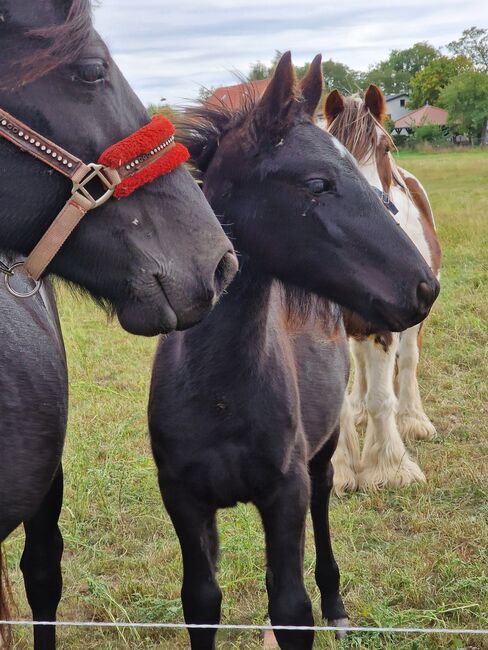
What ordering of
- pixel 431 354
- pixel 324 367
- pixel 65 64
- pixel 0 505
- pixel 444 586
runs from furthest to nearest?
pixel 431 354 < pixel 444 586 < pixel 324 367 < pixel 0 505 < pixel 65 64

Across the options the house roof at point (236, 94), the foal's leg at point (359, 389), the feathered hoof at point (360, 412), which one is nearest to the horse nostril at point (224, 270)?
the house roof at point (236, 94)

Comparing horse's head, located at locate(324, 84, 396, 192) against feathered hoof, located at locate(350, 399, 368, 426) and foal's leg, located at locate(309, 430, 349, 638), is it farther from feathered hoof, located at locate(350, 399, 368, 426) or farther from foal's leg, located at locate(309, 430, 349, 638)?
feathered hoof, located at locate(350, 399, 368, 426)

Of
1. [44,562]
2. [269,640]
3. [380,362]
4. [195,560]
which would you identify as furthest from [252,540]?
[380,362]

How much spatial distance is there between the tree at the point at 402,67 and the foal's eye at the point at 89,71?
85.0 metres

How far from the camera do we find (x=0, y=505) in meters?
2.21

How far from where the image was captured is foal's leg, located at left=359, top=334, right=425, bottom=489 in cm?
463

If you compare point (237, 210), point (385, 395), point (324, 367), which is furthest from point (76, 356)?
point (237, 210)

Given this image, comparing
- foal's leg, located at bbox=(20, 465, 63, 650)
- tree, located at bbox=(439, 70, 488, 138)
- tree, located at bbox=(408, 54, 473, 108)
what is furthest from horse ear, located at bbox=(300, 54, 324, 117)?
tree, located at bbox=(408, 54, 473, 108)

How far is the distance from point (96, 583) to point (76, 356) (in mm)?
3549

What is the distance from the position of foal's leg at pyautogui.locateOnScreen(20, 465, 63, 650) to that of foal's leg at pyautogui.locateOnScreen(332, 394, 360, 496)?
207 cm

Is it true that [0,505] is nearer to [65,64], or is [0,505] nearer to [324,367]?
[65,64]

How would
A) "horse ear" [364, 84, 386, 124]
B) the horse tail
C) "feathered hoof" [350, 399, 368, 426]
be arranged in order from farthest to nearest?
1. "feathered hoof" [350, 399, 368, 426]
2. "horse ear" [364, 84, 386, 124]
3. the horse tail

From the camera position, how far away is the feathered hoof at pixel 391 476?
4594mm

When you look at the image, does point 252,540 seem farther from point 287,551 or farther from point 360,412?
point 360,412
